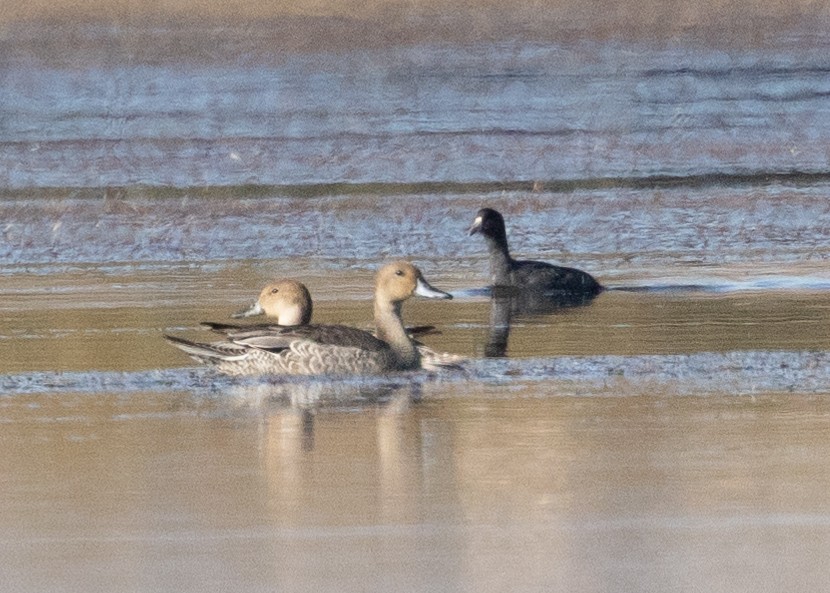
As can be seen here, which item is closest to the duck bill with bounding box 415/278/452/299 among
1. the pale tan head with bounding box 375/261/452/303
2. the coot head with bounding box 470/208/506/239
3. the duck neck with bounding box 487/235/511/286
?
the pale tan head with bounding box 375/261/452/303

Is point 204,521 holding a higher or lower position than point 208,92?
lower

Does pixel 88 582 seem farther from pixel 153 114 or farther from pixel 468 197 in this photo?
pixel 153 114

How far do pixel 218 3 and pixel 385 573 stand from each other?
84.2 ft

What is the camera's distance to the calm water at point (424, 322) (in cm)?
658

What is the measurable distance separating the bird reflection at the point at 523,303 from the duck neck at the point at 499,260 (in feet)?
0.65

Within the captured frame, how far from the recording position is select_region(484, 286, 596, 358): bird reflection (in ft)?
41.4

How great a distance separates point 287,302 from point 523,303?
235cm

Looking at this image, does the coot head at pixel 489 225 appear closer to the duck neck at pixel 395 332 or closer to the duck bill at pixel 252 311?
the duck bill at pixel 252 311

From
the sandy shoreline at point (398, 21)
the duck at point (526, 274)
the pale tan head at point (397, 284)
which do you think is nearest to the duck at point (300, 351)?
the pale tan head at point (397, 284)

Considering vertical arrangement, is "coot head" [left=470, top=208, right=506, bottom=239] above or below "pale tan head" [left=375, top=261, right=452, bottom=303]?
above

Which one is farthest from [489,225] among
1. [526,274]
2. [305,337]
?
[305,337]

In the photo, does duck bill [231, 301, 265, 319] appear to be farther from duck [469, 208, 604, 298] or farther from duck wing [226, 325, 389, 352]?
duck [469, 208, 604, 298]

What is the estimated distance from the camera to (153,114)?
24406 mm

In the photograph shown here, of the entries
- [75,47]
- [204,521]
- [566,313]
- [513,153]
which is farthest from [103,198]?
[204,521]
